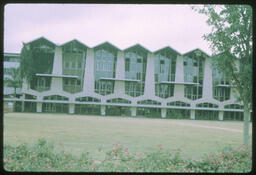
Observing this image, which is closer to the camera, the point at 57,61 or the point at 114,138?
the point at 114,138

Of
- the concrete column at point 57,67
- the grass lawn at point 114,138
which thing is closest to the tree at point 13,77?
the concrete column at point 57,67

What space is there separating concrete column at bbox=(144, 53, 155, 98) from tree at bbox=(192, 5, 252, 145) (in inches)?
1038

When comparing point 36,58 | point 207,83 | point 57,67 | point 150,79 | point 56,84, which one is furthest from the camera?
point 207,83

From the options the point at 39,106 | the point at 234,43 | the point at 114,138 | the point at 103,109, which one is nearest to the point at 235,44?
the point at 234,43

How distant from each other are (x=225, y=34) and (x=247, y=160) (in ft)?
9.84

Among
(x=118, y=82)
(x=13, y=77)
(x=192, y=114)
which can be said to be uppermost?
(x=13, y=77)

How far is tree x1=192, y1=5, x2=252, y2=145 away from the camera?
19.7ft

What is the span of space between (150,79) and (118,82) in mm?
4166

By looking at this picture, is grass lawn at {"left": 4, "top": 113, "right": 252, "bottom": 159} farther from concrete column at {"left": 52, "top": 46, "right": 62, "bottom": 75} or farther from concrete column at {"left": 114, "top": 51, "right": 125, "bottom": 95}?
concrete column at {"left": 114, "top": 51, "right": 125, "bottom": 95}

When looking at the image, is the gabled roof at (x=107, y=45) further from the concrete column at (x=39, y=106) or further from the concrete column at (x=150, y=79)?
the concrete column at (x=39, y=106)

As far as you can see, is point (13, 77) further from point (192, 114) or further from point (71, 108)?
point (192, 114)

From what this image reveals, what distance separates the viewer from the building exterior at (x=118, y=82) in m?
32.3

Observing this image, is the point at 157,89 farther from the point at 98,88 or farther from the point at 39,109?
the point at 39,109

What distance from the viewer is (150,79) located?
33312 millimetres
